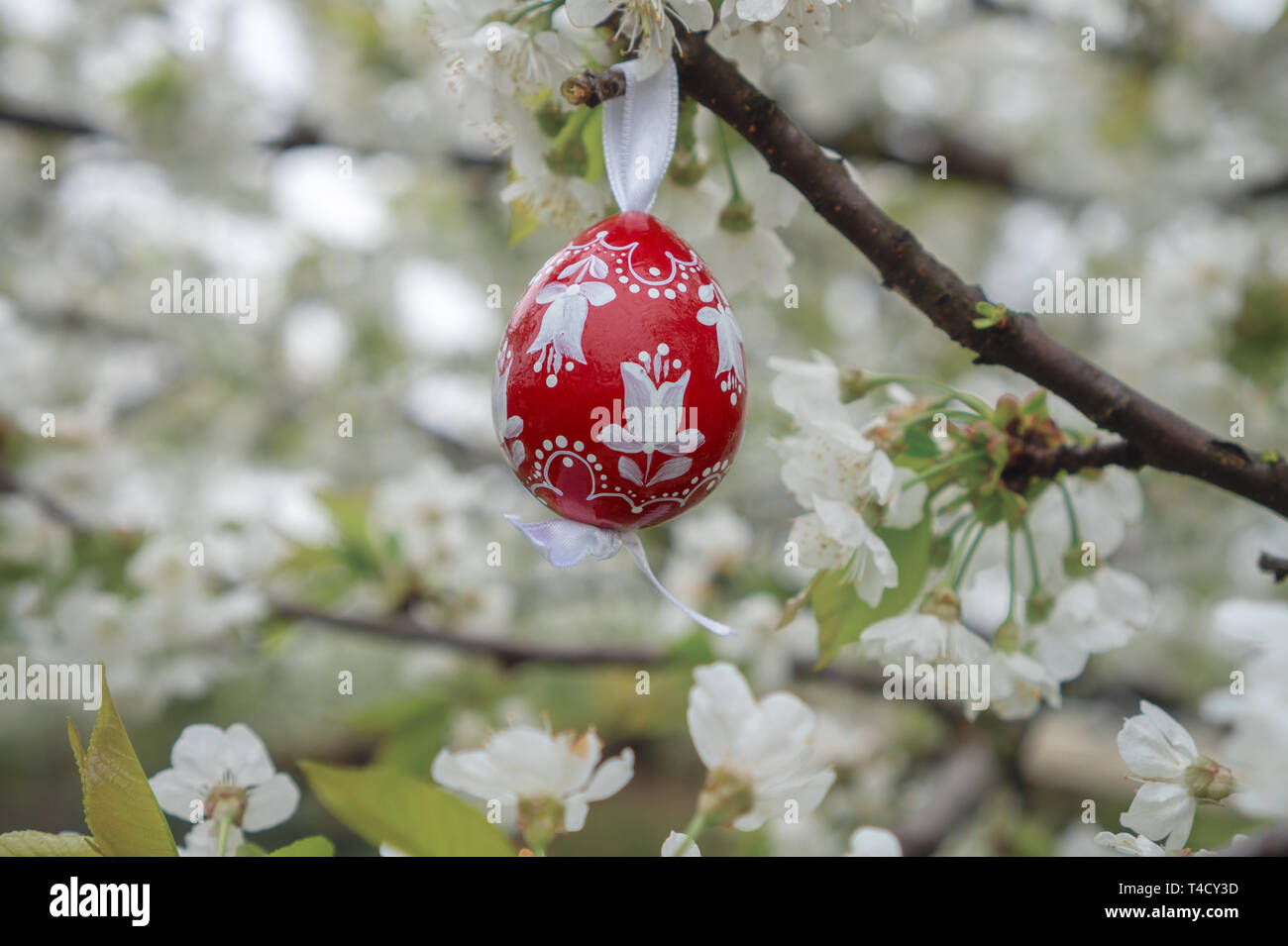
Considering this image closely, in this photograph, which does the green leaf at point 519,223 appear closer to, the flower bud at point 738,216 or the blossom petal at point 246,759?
the flower bud at point 738,216

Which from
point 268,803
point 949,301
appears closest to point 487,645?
point 268,803

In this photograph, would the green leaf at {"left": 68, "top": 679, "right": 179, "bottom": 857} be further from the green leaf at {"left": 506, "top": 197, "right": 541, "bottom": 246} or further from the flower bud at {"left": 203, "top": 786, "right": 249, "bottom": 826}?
the green leaf at {"left": 506, "top": 197, "right": 541, "bottom": 246}

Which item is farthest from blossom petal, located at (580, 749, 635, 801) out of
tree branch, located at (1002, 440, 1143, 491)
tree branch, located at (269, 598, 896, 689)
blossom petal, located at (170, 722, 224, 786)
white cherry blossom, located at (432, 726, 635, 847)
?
tree branch, located at (269, 598, 896, 689)

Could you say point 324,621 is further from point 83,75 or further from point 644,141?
point 83,75

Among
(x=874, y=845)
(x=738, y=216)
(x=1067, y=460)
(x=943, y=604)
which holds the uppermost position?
(x=738, y=216)

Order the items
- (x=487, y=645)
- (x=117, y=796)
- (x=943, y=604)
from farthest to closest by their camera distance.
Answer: (x=487, y=645)
(x=943, y=604)
(x=117, y=796)

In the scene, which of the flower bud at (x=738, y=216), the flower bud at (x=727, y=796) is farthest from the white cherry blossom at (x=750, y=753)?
the flower bud at (x=738, y=216)

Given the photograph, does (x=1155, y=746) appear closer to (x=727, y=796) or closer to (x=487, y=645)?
(x=727, y=796)
